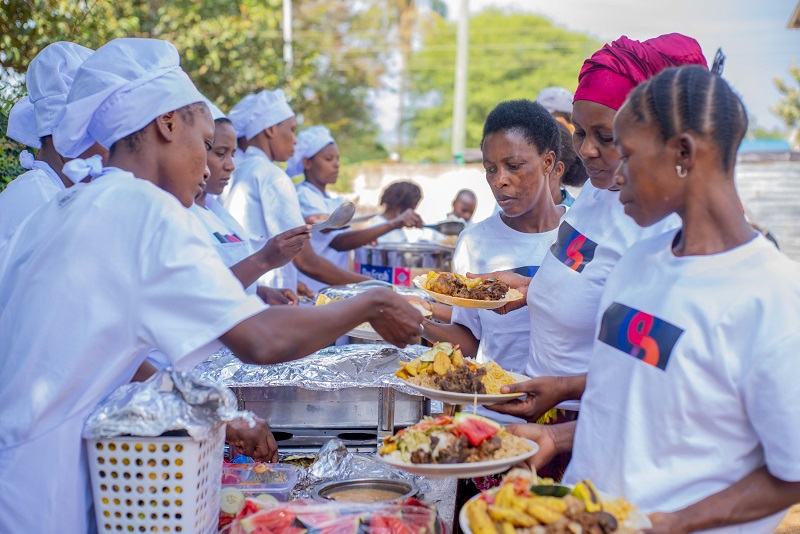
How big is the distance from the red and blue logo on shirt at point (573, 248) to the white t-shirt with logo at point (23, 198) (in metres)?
1.94

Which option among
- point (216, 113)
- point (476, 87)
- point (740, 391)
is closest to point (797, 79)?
point (476, 87)

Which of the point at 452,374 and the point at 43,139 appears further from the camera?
the point at 43,139

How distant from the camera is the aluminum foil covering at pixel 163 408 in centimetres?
185

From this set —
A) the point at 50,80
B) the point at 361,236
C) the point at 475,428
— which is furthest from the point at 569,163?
the point at 50,80

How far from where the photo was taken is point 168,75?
215 centimetres

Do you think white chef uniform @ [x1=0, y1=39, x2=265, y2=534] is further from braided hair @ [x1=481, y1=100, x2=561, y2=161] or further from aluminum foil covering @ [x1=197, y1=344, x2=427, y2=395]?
braided hair @ [x1=481, y1=100, x2=561, y2=161]

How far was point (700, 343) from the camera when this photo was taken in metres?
1.68

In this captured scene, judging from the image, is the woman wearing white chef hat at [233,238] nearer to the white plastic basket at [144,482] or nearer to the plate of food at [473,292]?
the plate of food at [473,292]

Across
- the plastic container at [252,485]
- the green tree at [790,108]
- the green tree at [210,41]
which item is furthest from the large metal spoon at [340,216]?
the green tree at [790,108]

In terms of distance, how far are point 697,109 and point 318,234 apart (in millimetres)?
4759

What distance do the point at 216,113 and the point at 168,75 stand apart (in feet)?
8.01

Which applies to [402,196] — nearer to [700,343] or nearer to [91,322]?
[91,322]

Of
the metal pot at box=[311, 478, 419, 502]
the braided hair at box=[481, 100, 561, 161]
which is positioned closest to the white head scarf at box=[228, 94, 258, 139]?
the braided hair at box=[481, 100, 561, 161]

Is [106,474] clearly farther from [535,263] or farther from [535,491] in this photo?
[535,263]
